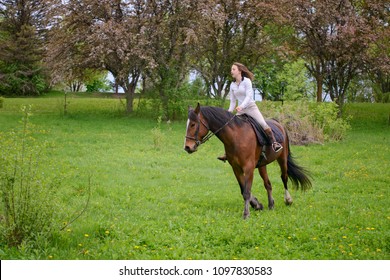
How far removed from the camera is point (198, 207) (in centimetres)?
945

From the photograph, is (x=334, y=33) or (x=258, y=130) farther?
(x=334, y=33)

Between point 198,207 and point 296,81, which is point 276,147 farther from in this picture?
point 296,81

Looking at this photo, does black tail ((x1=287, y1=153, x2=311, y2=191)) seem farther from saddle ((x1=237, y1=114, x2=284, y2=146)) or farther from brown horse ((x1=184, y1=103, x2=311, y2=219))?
saddle ((x1=237, y1=114, x2=284, y2=146))

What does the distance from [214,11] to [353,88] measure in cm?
2551

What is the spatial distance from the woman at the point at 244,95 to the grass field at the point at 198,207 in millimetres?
1565

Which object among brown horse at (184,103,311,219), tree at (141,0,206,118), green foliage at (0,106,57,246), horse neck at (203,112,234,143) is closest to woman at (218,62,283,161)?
brown horse at (184,103,311,219)

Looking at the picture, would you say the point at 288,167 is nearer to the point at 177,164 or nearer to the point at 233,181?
the point at 233,181

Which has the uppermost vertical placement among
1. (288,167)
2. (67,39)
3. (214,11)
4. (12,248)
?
(214,11)

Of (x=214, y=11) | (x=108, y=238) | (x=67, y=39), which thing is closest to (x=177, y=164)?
(x=108, y=238)

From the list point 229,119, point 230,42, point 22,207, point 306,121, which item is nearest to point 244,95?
point 229,119

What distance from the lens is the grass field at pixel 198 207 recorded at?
6.67 m

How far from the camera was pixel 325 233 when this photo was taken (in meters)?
7.45

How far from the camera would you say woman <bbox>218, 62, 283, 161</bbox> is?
8734mm

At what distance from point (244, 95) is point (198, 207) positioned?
2.47 m
